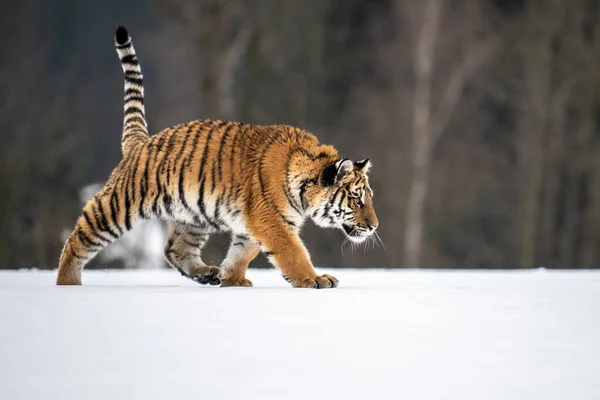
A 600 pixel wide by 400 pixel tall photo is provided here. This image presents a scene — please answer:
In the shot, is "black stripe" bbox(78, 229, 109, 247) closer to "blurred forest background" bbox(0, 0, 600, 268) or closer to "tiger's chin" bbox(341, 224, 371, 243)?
"tiger's chin" bbox(341, 224, 371, 243)

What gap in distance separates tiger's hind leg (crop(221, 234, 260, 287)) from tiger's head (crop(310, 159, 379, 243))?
0.59 metres

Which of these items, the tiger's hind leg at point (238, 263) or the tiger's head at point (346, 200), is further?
the tiger's hind leg at point (238, 263)

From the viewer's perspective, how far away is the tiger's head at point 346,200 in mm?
6949

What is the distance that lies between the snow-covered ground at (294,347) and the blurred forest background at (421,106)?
46.7ft

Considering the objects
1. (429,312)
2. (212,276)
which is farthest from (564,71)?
(429,312)

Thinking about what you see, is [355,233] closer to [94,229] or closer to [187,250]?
[187,250]

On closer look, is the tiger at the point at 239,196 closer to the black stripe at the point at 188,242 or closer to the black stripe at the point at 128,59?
the black stripe at the point at 188,242

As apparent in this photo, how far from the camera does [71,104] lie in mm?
21078

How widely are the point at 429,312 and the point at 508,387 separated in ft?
4.63

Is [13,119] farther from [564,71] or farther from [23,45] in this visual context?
[564,71]

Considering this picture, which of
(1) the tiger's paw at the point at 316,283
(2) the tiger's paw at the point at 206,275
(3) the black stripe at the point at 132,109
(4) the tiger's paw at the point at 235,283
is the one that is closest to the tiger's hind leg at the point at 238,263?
(4) the tiger's paw at the point at 235,283

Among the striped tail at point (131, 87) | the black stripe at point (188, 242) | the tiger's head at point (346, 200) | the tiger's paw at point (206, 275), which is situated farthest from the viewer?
the striped tail at point (131, 87)

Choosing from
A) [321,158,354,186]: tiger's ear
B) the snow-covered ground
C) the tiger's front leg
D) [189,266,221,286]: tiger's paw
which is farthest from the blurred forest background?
the snow-covered ground

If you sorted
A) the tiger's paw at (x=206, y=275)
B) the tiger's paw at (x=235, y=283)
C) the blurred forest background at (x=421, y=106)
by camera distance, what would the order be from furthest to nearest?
the blurred forest background at (x=421, y=106) < the tiger's paw at (x=206, y=275) < the tiger's paw at (x=235, y=283)
